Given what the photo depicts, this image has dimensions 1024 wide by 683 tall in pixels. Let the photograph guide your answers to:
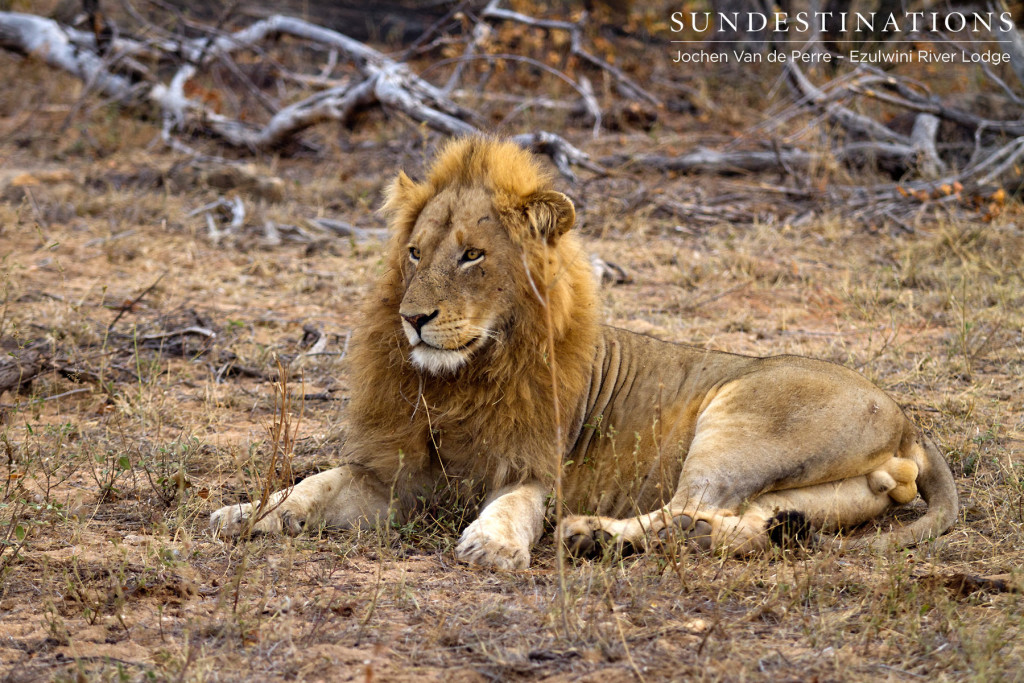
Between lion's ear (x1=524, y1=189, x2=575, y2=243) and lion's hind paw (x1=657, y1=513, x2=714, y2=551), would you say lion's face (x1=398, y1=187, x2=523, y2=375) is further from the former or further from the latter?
lion's hind paw (x1=657, y1=513, x2=714, y2=551)

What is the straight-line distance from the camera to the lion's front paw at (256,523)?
327 cm

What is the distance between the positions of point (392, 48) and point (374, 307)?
10232mm

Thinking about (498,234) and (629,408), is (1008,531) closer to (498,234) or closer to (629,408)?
(629,408)

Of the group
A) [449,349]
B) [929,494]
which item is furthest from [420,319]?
[929,494]

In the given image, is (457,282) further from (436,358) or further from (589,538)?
(589,538)

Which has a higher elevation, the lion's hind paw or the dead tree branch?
the dead tree branch

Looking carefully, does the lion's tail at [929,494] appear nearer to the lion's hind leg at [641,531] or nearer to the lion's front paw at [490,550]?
the lion's hind leg at [641,531]

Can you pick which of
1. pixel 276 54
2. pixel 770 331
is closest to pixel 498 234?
pixel 770 331

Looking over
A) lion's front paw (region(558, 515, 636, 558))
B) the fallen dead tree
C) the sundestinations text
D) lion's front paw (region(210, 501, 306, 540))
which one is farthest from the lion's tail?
the sundestinations text

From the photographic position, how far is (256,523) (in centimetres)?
321

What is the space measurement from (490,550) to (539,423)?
596 millimetres

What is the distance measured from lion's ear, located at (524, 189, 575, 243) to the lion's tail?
1.49 m

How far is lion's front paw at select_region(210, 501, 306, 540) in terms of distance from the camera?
10.7 ft

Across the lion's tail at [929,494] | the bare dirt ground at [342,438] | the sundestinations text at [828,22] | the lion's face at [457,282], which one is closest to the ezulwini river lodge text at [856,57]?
the sundestinations text at [828,22]
